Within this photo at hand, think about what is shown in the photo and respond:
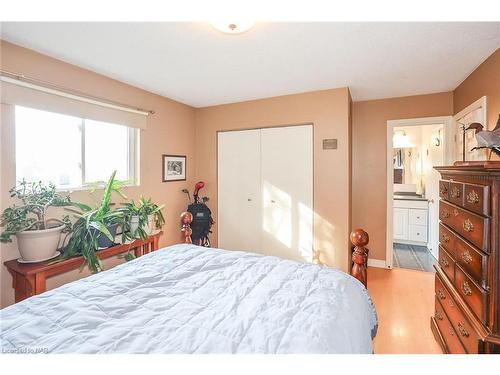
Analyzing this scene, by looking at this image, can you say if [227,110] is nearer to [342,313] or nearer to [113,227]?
[113,227]

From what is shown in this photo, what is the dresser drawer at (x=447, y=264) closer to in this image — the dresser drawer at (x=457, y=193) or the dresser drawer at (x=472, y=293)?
the dresser drawer at (x=472, y=293)

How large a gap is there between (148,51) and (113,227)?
157 centimetres

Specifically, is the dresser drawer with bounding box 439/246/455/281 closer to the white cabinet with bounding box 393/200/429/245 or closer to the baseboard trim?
the baseboard trim

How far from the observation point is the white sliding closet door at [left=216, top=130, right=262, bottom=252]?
3574 millimetres

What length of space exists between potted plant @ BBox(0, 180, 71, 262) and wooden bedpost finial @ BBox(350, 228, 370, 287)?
2.23 metres

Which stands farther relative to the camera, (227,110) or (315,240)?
(227,110)

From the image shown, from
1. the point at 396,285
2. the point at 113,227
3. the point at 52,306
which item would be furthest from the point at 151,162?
the point at 396,285

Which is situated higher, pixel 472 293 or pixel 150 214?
pixel 150 214

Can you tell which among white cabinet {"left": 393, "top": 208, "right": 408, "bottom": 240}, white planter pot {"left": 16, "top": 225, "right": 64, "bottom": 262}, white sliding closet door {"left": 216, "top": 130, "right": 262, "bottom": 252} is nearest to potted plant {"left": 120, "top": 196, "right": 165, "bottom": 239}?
white planter pot {"left": 16, "top": 225, "right": 64, "bottom": 262}

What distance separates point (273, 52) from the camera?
2104 mm

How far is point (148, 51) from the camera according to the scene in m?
2.07

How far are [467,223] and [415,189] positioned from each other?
4174mm

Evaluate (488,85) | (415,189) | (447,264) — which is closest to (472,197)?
(447,264)

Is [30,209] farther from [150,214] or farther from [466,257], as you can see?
[466,257]
